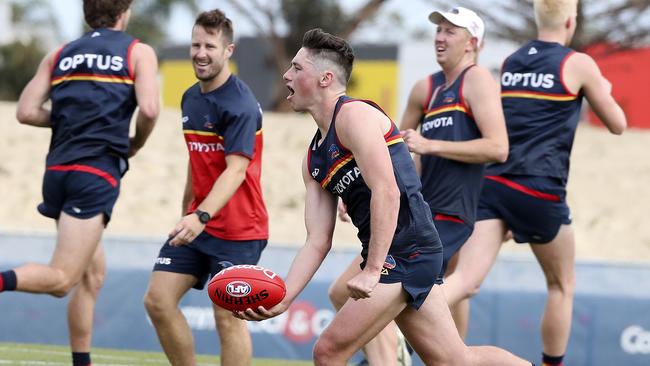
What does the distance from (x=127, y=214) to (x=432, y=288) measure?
10275 mm

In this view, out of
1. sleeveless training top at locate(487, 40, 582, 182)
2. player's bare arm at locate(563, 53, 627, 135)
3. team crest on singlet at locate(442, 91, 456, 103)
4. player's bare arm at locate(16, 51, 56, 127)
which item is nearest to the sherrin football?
team crest on singlet at locate(442, 91, 456, 103)

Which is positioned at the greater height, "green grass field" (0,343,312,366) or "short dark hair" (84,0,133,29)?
"short dark hair" (84,0,133,29)

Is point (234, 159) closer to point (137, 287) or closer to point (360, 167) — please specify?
point (360, 167)

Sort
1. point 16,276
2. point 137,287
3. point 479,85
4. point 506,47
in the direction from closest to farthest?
point 16,276
point 479,85
point 137,287
point 506,47

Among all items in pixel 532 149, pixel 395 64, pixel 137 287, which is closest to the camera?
pixel 532 149

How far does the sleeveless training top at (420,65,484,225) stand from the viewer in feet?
21.9

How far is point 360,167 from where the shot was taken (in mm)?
4926

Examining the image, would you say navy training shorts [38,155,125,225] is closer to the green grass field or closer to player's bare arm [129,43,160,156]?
player's bare arm [129,43,160,156]

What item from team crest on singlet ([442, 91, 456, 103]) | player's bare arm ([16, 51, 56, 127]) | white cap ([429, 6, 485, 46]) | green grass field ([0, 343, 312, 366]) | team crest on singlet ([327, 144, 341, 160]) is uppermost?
white cap ([429, 6, 485, 46])

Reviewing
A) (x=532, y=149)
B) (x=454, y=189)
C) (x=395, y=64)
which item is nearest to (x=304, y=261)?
(x=454, y=189)

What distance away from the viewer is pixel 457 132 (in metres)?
6.65

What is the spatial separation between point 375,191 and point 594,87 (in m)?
2.69

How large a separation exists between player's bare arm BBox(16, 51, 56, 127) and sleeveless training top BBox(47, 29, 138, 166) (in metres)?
0.07

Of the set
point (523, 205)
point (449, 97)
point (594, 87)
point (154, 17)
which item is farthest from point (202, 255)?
point (154, 17)
